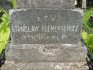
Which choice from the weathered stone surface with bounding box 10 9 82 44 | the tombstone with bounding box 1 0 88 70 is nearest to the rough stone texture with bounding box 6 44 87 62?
the tombstone with bounding box 1 0 88 70

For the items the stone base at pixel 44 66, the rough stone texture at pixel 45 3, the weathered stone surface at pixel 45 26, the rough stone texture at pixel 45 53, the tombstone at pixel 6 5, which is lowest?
the tombstone at pixel 6 5

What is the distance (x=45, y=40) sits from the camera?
5.92 metres

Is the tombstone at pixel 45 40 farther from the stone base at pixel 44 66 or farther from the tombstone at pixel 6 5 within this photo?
the tombstone at pixel 6 5

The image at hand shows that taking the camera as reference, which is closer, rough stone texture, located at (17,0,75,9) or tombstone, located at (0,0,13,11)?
rough stone texture, located at (17,0,75,9)

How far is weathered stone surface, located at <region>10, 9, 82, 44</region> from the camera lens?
571cm

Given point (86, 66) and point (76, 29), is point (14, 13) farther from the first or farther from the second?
point (86, 66)

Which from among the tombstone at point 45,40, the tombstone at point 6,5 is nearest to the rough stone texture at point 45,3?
the tombstone at point 45,40

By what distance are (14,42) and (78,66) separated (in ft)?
4.61

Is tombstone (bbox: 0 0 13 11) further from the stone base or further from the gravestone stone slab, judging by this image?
the stone base

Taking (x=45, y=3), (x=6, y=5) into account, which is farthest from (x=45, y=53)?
(x=6, y=5)

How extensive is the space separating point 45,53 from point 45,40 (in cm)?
30

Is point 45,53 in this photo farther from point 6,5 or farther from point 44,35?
point 6,5

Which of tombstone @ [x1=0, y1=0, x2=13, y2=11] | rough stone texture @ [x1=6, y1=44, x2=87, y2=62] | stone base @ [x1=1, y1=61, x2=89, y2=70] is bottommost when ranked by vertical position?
tombstone @ [x1=0, y1=0, x2=13, y2=11]

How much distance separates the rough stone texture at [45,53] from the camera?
5.77 metres
